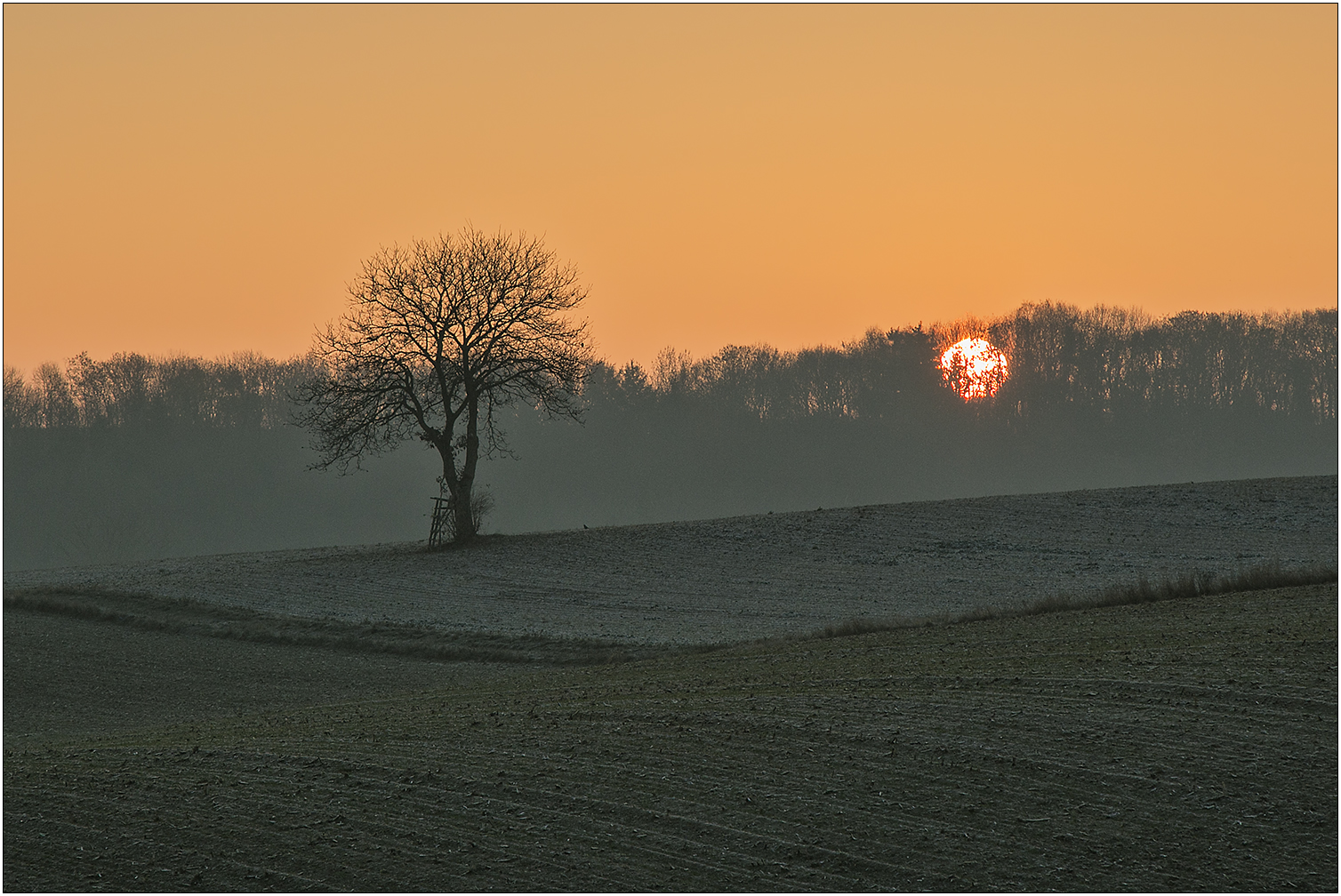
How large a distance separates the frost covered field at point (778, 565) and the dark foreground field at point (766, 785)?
400 inches

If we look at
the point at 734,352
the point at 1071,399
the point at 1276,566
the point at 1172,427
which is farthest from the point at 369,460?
the point at 1276,566

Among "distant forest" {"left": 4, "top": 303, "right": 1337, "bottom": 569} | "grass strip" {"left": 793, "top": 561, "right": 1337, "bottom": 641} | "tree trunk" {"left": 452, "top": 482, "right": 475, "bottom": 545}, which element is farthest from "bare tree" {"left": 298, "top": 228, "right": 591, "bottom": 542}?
"distant forest" {"left": 4, "top": 303, "right": 1337, "bottom": 569}

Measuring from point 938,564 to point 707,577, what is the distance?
612cm

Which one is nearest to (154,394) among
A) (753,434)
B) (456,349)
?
(753,434)

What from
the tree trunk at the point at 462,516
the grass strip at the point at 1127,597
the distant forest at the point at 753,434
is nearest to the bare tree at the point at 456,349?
the tree trunk at the point at 462,516

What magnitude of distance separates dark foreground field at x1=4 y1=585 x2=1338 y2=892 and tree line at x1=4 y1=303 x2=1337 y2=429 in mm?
98639

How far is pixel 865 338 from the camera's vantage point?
412ft

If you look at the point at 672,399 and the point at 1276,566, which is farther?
the point at 672,399

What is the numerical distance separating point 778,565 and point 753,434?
88730 mm

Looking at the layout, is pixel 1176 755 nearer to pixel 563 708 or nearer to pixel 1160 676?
pixel 1160 676

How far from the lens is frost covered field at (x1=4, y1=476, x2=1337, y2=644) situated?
2680 cm

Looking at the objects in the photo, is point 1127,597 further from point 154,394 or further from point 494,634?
point 154,394

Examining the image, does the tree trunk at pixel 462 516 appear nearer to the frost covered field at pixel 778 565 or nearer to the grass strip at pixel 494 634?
the frost covered field at pixel 778 565

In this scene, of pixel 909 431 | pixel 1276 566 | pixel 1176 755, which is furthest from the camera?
pixel 909 431
